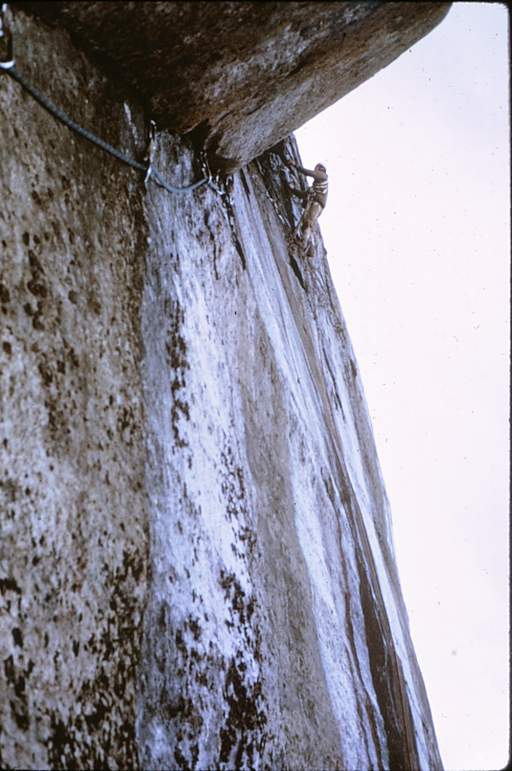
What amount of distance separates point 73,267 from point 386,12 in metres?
1.60

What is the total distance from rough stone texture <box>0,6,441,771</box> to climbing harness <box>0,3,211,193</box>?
0.10 ft

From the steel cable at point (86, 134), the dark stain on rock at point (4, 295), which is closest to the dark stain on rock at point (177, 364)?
the steel cable at point (86, 134)

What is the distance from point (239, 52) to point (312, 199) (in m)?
2.89

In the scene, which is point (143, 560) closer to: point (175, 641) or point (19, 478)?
point (175, 641)

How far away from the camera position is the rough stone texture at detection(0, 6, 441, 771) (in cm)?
151

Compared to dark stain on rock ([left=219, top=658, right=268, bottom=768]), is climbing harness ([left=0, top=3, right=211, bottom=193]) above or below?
above

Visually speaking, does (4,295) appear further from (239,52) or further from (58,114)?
(239,52)

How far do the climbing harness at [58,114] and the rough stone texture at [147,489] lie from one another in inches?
1.2

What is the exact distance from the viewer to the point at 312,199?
16.6 ft

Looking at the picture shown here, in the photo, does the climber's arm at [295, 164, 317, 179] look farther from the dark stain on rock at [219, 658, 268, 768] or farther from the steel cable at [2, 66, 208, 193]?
the dark stain on rock at [219, 658, 268, 768]

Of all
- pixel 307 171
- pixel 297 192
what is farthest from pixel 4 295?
pixel 307 171

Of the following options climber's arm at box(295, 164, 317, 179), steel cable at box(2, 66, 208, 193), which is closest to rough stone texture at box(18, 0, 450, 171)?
steel cable at box(2, 66, 208, 193)

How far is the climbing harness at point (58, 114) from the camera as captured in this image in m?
1.67

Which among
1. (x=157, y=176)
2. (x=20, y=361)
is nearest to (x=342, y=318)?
(x=157, y=176)
